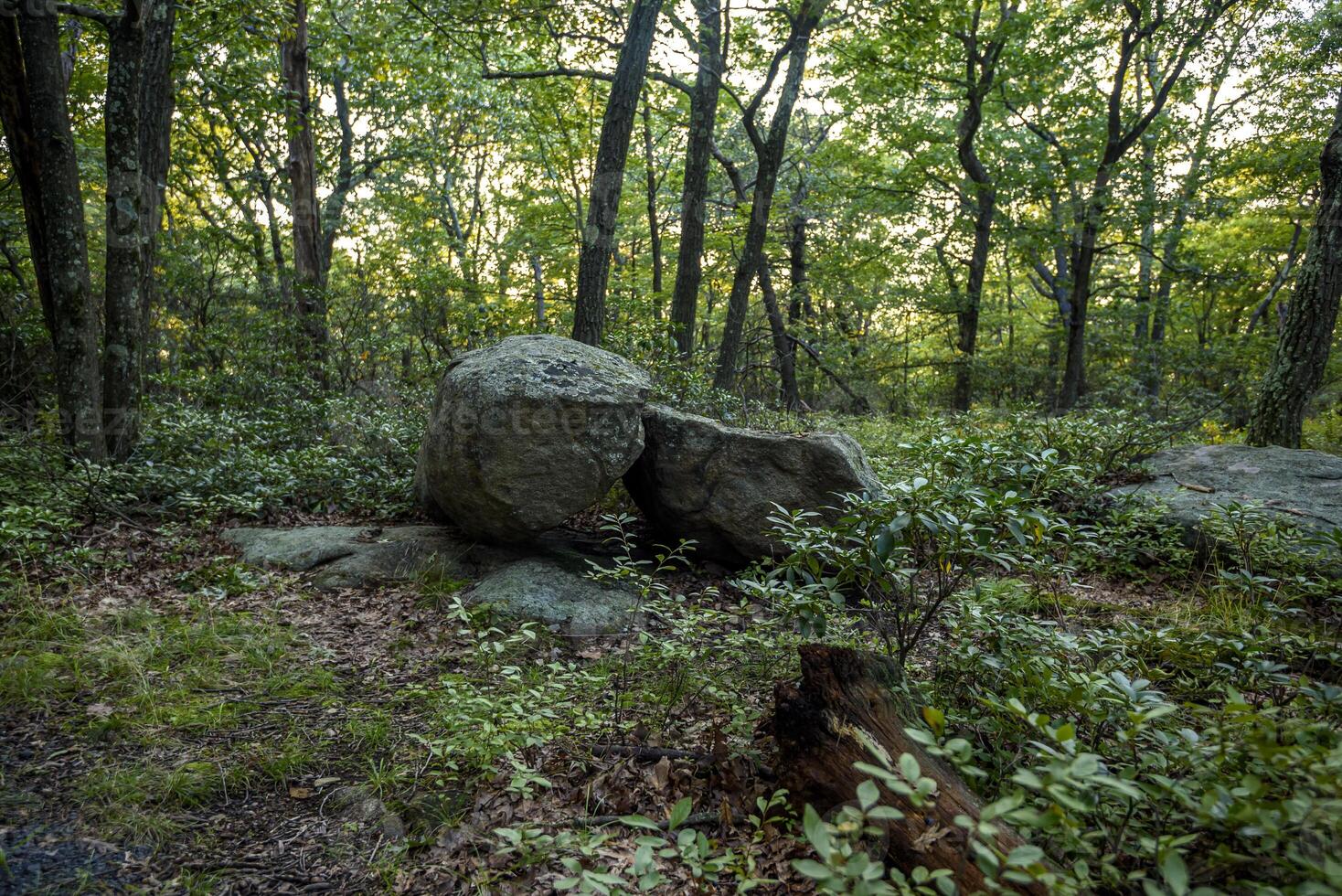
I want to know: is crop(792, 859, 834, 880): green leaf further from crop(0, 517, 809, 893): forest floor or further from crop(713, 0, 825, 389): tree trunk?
crop(713, 0, 825, 389): tree trunk

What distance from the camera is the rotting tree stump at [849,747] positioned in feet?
6.92

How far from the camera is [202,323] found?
11359mm

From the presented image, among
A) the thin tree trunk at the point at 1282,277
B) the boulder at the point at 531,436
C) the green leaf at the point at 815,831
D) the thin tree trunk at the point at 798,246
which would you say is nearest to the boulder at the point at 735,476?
the boulder at the point at 531,436

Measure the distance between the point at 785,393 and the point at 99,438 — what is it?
32.6ft

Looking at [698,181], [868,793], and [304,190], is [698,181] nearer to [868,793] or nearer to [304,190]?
[304,190]

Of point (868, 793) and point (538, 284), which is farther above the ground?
point (538, 284)

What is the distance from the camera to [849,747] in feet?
7.94

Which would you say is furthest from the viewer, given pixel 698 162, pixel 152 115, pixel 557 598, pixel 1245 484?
pixel 698 162

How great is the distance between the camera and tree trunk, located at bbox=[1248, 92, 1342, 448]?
6.37m

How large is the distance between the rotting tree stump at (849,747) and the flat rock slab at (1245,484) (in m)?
3.55

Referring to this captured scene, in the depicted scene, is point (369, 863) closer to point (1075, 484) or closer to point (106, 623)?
point (106, 623)

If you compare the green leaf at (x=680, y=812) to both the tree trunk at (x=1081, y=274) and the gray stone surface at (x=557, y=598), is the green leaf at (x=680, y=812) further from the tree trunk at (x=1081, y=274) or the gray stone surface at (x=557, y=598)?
the tree trunk at (x=1081, y=274)

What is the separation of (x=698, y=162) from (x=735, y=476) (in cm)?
604

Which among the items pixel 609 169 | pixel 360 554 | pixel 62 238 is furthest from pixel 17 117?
pixel 609 169
